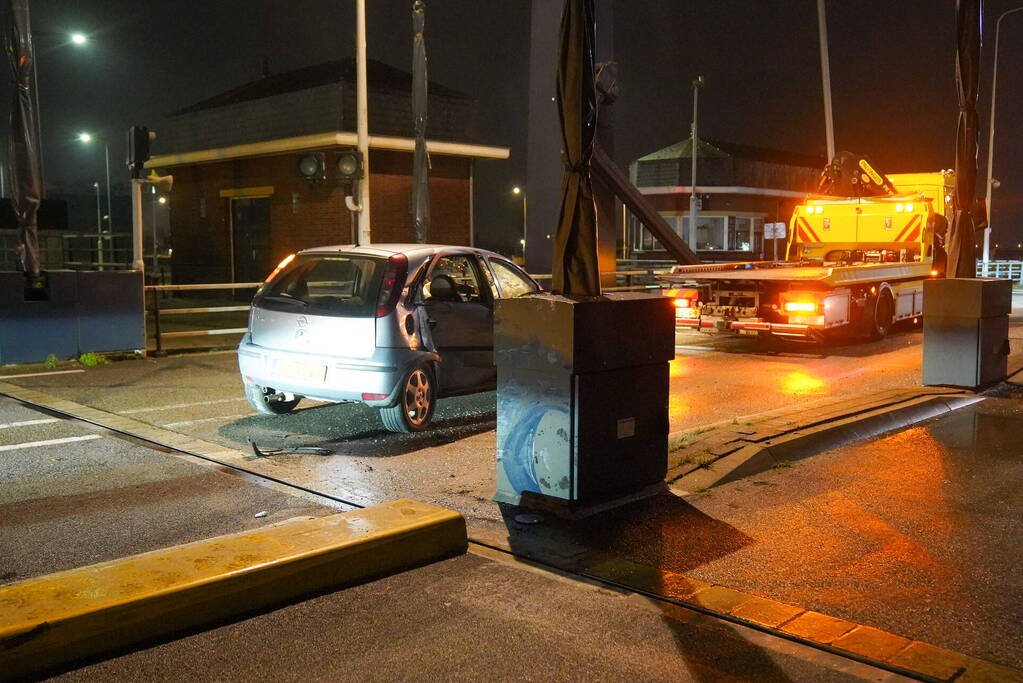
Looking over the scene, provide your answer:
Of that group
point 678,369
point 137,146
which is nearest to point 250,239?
point 137,146

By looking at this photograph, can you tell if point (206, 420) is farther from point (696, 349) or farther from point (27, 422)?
point (696, 349)

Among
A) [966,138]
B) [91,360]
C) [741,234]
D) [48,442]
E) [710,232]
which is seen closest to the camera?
[48,442]

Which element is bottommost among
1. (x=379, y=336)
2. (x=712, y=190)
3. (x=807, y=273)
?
(x=379, y=336)

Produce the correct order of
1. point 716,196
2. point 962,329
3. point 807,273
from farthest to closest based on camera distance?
point 716,196
point 807,273
point 962,329

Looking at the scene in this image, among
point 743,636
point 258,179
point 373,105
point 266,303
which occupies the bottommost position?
point 743,636

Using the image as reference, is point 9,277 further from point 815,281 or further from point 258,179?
point 258,179

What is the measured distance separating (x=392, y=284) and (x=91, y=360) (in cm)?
668

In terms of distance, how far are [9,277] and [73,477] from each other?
22.0 feet


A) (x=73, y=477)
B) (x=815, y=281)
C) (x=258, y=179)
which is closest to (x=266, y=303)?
(x=73, y=477)

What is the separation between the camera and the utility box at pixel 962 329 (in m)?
11.0

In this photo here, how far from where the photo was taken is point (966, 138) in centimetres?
1120

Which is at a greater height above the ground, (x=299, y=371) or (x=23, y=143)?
(x=23, y=143)

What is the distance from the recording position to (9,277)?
12.8 m

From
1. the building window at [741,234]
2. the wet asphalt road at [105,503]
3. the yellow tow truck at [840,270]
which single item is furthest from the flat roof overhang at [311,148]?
the building window at [741,234]
